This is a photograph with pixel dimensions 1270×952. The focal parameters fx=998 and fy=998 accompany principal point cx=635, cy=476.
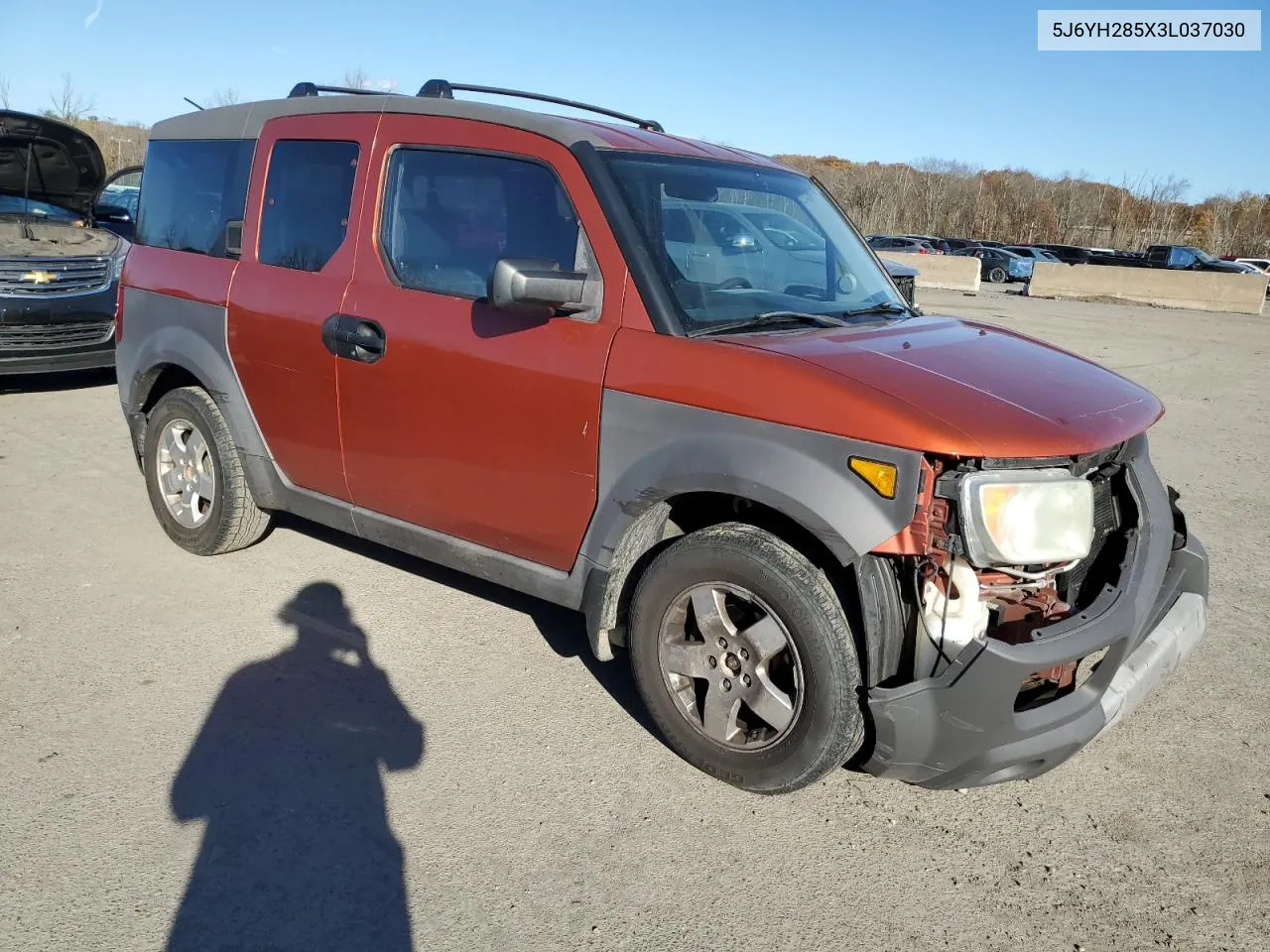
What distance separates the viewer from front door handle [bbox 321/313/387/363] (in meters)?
3.86

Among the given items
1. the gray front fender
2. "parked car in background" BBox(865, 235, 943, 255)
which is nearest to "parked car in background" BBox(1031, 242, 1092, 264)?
"parked car in background" BBox(865, 235, 943, 255)

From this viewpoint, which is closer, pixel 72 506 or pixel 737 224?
pixel 737 224

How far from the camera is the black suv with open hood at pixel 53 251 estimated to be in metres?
8.40

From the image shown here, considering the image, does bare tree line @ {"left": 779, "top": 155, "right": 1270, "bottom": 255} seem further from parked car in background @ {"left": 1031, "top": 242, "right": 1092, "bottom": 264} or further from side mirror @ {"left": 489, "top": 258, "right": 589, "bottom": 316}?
side mirror @ {"left": 489, "top": 258, "right": 589, "bottom": 316}

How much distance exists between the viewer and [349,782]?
3225mm

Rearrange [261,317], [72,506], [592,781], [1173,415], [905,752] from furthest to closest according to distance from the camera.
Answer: [1173,415]
[72,506]
[261,317]
[592,781]
[905,752]

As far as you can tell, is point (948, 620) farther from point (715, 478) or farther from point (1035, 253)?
point (1035, 253)

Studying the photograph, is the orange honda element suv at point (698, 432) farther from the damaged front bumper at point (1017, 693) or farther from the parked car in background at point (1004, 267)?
the parked car in background at point (1004, 267)

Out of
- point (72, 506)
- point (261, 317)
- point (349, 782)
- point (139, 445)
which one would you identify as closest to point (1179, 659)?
point (349, 782)

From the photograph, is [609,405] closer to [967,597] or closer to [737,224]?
[737,224]

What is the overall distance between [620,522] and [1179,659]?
192cm

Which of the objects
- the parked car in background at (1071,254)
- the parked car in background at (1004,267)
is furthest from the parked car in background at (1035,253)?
the parked car in background at (1004,267)

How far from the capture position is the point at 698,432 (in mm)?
3111

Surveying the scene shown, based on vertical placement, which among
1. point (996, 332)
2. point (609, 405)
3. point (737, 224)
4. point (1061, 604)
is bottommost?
point (1061, 604)
